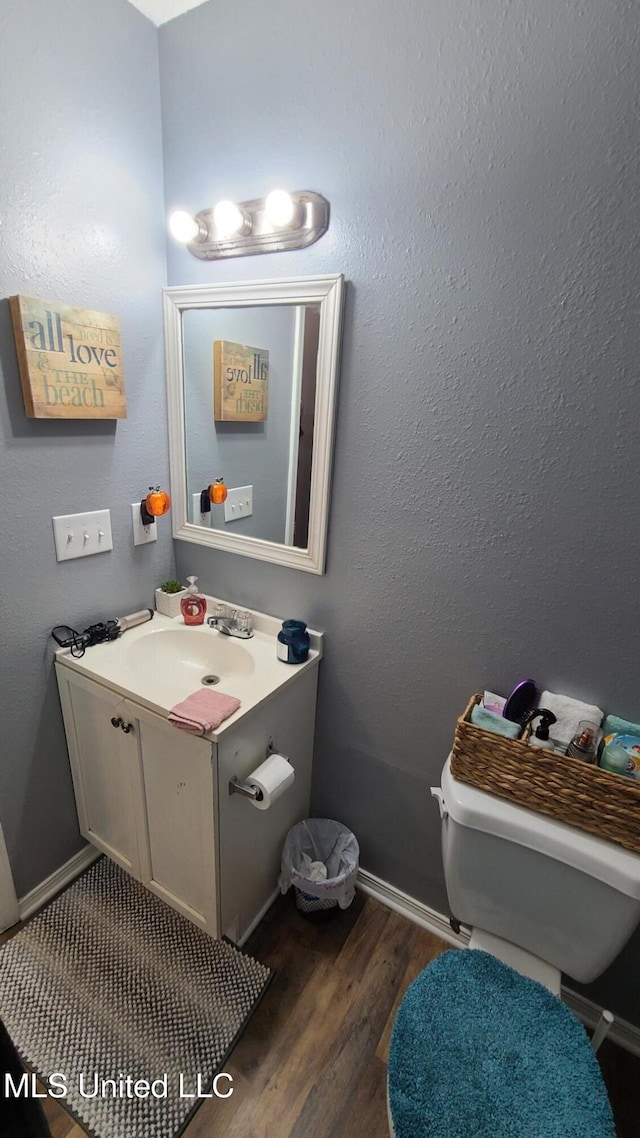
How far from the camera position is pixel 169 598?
161 centimetres

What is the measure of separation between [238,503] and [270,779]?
81 centimetres

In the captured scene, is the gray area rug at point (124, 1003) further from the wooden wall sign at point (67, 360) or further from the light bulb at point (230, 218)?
the light bulb at point (230, 218)

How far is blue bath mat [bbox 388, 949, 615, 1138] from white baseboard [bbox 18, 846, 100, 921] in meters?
1.17

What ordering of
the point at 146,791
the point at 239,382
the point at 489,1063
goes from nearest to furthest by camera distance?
the point at 489,1063, the point at 146,791, the point at 239,382

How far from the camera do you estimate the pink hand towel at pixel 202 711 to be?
1.08 metres

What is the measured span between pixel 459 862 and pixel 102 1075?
973 mm

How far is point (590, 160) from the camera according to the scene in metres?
0.86

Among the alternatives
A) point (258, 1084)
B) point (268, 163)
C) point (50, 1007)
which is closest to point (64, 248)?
point (268, 163)

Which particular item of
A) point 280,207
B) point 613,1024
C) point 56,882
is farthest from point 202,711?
point 613,1024

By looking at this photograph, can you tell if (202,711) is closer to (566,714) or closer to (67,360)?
(566,714)

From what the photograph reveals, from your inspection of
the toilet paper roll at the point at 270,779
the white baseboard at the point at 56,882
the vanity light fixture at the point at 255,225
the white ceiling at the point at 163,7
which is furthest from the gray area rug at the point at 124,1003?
the white ceiling at the point at 163,7

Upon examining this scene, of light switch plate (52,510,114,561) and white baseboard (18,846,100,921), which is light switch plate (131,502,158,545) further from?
white baseboard (18,846,100,921)

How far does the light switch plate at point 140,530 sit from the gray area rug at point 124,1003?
1.12 m

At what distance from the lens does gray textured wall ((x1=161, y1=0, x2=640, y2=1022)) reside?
889mm
